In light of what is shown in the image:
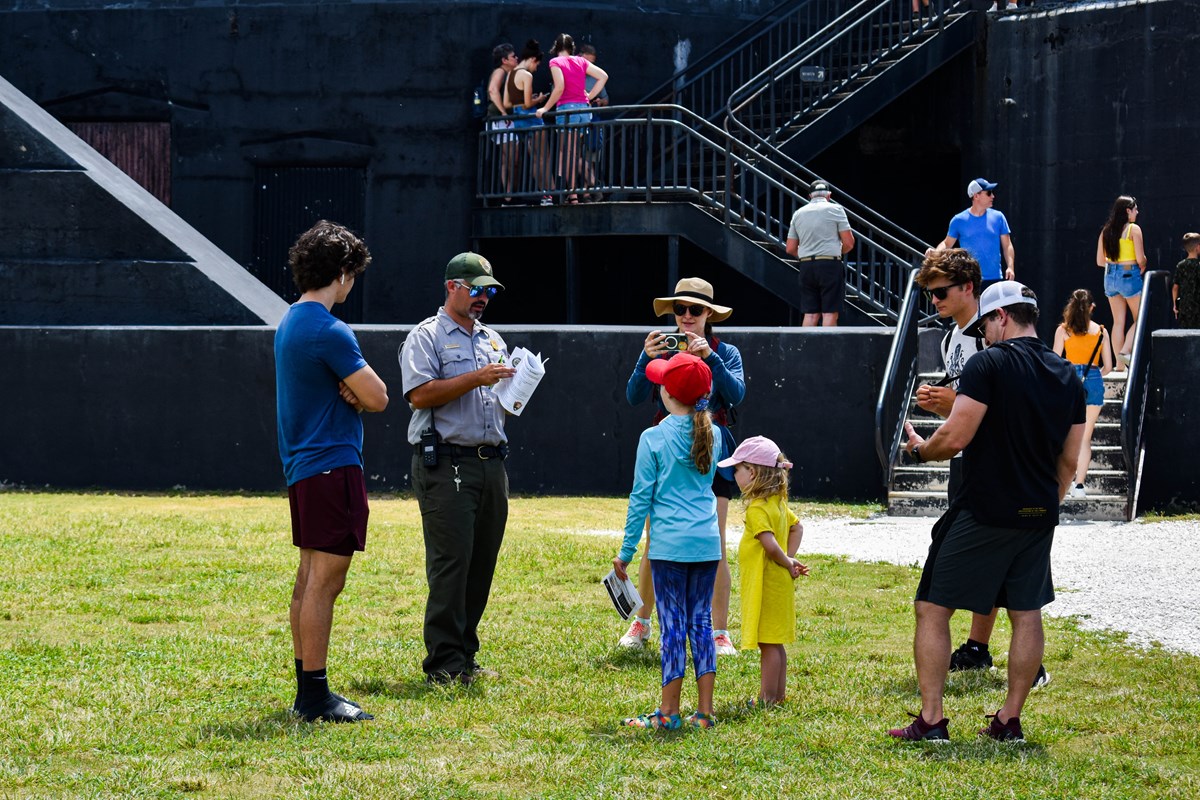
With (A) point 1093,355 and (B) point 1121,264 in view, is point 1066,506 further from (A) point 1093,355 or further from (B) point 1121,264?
(B) point 1121,264

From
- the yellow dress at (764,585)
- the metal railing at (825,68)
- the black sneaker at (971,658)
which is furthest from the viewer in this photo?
the metal railing at (825,68)

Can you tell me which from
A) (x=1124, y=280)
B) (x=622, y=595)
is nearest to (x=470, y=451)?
(x=622, y=595)

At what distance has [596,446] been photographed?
14484 millimetres

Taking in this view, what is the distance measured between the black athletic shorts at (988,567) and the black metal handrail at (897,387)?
6868 mm

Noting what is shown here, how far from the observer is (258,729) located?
246 inches

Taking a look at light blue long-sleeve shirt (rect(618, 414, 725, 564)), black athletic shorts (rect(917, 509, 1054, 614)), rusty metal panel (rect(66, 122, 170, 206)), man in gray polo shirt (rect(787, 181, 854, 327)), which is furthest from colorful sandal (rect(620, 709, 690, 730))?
rusty metal panel (rect(66, 122, 170, 206))

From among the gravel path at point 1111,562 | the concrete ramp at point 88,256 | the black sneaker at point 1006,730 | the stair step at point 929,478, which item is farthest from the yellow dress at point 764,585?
the concrete ramp at point 88,256

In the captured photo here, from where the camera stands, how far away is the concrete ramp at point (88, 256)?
613 inches

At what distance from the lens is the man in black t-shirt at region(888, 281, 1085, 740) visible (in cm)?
596

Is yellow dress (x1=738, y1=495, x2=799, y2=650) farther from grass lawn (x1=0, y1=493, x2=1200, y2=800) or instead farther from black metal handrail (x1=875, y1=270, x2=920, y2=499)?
black metal handrail (x1=875, y1=270, x2=920, y2=499)

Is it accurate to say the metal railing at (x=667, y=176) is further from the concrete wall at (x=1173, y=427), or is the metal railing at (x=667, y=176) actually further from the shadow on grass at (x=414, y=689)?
the shadow on grass at (x=414, y=689)

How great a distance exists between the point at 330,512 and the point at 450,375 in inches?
43.3

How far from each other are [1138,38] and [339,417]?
47.3ft

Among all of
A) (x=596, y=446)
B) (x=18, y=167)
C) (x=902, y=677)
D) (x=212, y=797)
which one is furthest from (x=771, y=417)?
(x=212, y=797)
